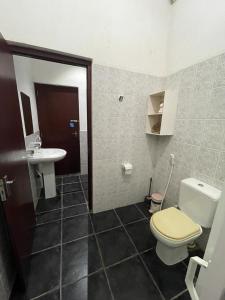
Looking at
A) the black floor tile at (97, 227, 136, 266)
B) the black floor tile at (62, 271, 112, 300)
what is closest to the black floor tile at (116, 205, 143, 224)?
the black floor tile at (97, 227, 136, 266)

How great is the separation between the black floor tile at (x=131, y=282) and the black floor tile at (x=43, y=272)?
491 millimetres

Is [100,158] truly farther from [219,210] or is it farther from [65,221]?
[219,210]

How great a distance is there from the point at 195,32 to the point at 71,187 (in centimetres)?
292

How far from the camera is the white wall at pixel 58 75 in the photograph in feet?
8.63

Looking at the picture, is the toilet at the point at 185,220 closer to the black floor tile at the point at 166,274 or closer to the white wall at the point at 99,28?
the black floor tile at the point at 166,274

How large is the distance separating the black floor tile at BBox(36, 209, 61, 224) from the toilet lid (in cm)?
137

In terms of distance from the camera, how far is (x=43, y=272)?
126 centimetres

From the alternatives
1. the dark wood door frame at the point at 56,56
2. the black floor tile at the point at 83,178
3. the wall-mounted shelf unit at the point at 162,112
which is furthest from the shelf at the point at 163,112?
the black floor tile at the point at 83,178

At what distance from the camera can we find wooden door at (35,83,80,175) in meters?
2.83

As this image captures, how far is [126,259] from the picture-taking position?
1401 millimetres

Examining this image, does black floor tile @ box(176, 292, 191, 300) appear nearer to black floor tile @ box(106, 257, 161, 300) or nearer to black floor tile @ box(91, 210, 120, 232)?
black floor tile @ box(106, 257, 161, 300)

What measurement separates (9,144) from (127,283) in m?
1.54

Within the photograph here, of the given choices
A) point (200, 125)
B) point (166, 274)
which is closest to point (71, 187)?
point (166, 274)

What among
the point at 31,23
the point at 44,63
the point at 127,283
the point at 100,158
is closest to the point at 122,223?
the point at 127,283
